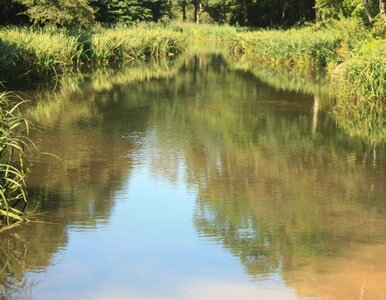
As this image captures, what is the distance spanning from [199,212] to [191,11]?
7645 centimetres

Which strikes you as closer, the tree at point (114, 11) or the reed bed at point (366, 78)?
the reed bed at point (366, 78)

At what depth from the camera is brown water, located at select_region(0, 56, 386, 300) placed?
5078 mm

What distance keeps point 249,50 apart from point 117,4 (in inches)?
651

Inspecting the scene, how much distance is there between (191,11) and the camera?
8094 cm

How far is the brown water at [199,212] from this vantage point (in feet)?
16.7

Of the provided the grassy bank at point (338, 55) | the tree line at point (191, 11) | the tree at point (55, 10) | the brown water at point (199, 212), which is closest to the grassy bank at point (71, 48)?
the tree at point (55, 10)

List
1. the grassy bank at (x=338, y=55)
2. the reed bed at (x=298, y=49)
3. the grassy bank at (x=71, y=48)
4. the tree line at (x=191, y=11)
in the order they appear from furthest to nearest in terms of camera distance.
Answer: the tree line at (x=191, y=11), the reed bed at (x=298, y=49), the grassy bank at (x=71, y=48), the grassy bank at (x=338, y=55)

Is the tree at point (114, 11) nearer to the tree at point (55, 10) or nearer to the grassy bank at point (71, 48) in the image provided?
the grassy bank at point (71, 48)

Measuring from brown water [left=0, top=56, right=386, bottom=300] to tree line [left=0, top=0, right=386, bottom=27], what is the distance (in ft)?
46.0

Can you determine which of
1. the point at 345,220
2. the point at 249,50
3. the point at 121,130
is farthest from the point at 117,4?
the point at 345,220

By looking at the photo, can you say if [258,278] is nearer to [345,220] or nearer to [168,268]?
[168,268]

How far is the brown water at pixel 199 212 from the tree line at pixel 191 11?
14.0m

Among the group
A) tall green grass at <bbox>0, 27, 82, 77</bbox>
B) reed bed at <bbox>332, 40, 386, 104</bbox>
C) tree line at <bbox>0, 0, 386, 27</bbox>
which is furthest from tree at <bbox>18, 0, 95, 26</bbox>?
reed bed at <bbox>332, 40, 386, 104</bbox>

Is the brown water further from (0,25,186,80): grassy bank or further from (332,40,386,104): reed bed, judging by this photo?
(0,25,186,80): grassy bank
